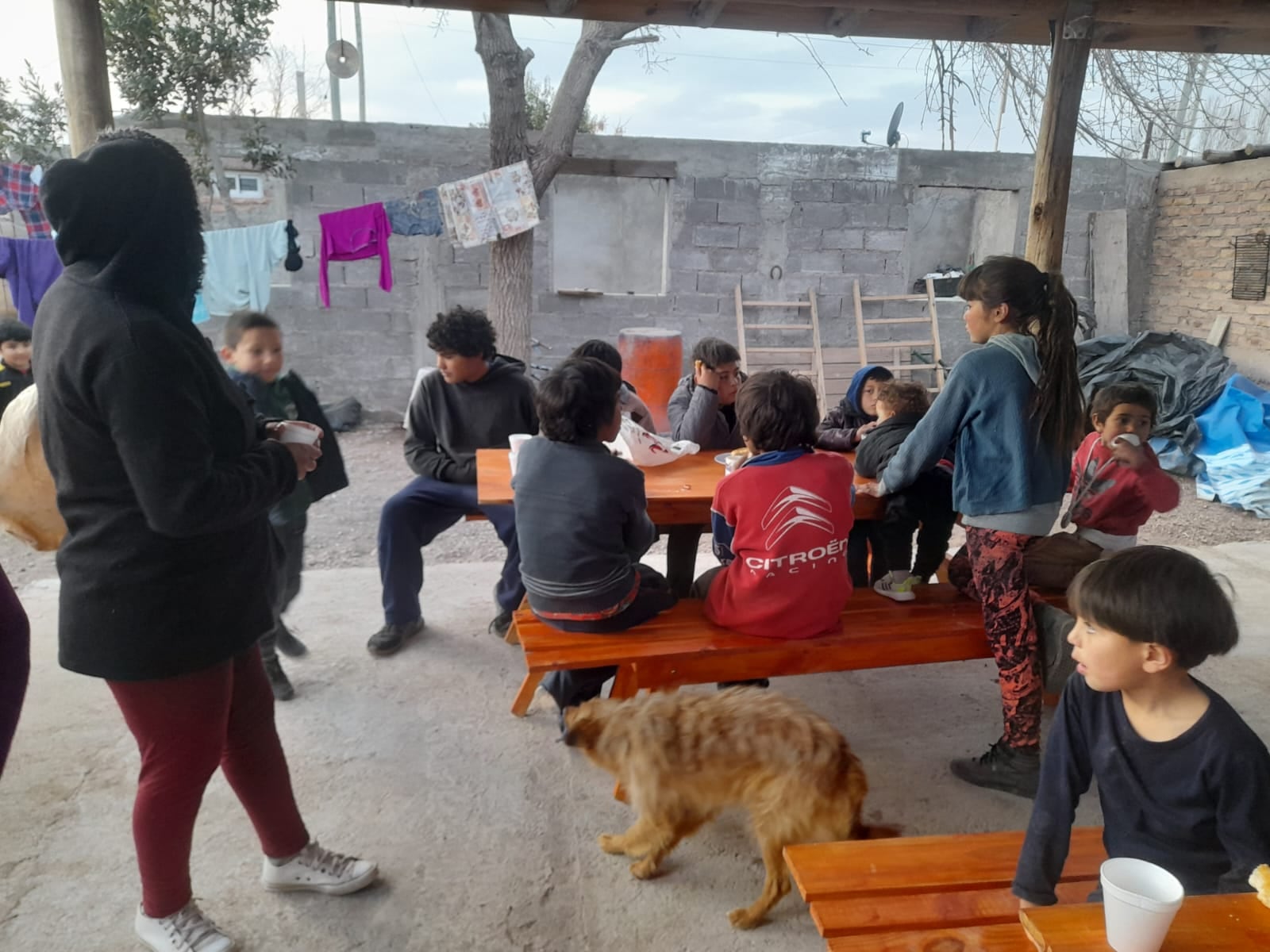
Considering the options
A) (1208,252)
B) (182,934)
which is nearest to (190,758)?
(182,934)

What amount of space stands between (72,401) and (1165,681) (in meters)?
2.02

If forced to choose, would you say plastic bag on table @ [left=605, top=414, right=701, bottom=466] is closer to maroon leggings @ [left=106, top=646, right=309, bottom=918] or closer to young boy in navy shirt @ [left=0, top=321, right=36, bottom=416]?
Answer: maroon leggings @ [left=106, top=646, right=309, bottom=918]

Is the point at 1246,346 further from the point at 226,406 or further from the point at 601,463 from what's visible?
the point at 226,406

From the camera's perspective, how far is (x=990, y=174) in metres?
9.15

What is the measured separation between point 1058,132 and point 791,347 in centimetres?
541

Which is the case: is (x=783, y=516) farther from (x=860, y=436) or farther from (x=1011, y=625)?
(x=860, y=436)

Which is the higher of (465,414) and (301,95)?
(301,95)

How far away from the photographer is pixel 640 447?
351 cm

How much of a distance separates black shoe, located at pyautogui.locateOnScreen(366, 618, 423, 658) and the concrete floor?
0.05m

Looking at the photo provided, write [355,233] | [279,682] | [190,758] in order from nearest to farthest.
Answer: [190,758]
[279,682]
[355,233]

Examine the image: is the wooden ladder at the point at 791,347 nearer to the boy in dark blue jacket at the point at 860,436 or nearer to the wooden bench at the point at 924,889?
the boy in dark blue jacket at the point at 860,436

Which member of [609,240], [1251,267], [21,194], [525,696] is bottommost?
[525,696]

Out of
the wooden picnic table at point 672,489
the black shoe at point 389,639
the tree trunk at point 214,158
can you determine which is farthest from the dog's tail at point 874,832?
the tree trunk at point 214,158

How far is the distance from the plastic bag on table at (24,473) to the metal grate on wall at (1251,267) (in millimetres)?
10322
